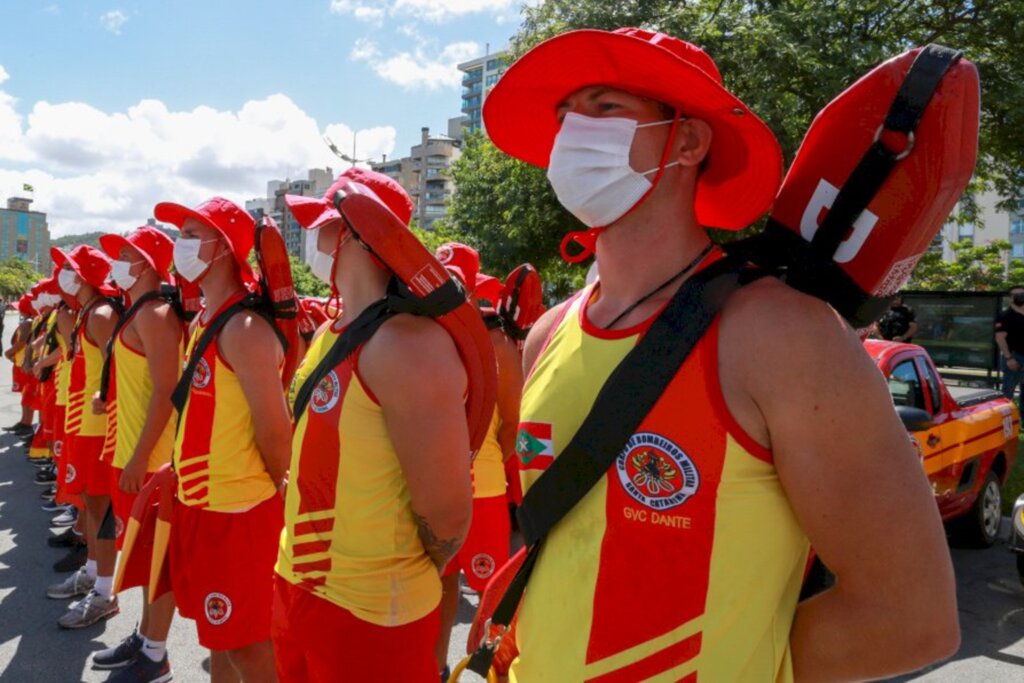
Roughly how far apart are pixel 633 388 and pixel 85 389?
5372 millimetres

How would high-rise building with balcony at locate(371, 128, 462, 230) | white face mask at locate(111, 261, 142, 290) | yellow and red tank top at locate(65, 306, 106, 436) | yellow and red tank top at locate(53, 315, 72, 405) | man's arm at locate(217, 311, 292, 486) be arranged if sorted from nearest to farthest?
man's arm at locate(217, 311, 292, 486)
white face mask at locate(111, 261, 142, 290)
yellow and red tank top at locate(65, 306, 106, 436)
yellow and red tank top at locate(53, 315, 72, 405)
high-rise building with balcony at locate(371, 128, 462, 230)

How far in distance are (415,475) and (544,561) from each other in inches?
36.4

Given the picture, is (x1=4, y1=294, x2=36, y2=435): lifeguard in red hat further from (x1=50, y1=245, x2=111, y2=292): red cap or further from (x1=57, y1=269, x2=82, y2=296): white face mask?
(x1=50, y1=245, x2=111, y2=292): red cap

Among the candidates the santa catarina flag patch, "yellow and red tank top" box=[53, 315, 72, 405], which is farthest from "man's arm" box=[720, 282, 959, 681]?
"yellow and red tank top" box=[53, 315, 72, 405]

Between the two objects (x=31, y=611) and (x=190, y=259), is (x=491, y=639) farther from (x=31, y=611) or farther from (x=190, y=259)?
(x=31, y=611)

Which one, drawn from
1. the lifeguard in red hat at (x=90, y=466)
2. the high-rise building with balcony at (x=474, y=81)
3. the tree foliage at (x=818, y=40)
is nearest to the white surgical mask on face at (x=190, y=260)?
the lifeguard in red hat at (x=90, y=466)

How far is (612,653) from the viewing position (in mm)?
1388

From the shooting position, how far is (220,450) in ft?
11.1

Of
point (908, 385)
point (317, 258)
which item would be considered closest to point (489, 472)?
point (317, 258)

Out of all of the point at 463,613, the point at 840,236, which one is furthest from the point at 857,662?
the point at 463,613

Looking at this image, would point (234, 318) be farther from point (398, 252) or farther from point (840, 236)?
point (840, 236)

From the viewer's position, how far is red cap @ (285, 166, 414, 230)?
9.22ft

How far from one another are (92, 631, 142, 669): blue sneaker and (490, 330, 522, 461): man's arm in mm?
2315

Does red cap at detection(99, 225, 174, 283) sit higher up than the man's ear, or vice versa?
the man's ear
